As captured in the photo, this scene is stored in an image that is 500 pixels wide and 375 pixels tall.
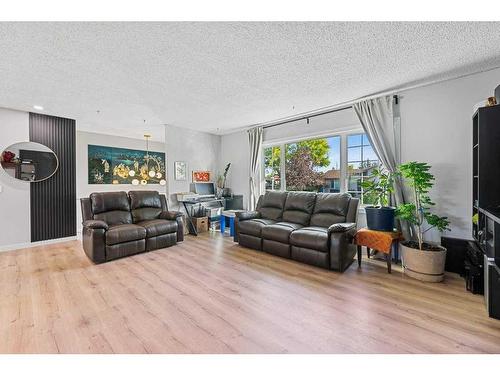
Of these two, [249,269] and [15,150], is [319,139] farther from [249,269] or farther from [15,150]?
[15,150]

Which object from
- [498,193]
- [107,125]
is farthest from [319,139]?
[107,125]

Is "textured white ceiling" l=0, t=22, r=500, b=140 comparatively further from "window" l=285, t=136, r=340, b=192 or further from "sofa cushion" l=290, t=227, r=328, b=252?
"sofa cushion" l=290, t=227, r=328, b=252

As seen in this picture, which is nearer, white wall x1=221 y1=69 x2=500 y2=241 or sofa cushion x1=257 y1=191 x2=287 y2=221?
white wall x1=221 y1=69 x2=500 y2=241

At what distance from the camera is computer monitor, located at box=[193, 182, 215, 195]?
5.57 metres

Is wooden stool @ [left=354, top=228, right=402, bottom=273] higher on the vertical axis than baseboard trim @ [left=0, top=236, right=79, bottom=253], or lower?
higher

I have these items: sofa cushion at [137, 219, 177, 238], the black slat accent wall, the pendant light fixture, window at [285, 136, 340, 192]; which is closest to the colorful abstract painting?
the pendant light fixture

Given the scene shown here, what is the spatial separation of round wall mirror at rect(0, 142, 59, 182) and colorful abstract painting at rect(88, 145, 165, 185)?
4.96ft

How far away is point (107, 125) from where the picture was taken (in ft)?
16.6

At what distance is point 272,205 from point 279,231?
3.09 ft

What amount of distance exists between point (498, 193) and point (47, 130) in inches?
268

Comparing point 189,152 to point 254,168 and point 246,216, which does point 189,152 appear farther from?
point 246,216

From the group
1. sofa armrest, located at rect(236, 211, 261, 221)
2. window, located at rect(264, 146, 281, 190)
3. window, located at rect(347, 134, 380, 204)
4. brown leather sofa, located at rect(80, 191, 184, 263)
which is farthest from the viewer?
window, located at rect(264, 146, 281, 190)

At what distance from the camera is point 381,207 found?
9.72 feet

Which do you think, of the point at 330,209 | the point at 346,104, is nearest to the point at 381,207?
the point at 330,209
